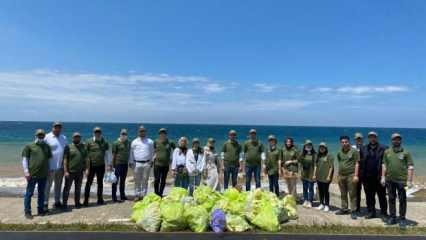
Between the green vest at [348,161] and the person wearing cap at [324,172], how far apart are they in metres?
0.30

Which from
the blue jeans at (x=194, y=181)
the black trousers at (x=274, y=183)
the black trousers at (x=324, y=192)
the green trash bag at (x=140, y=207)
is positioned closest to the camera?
the green trash bag at (x=140, y=207)

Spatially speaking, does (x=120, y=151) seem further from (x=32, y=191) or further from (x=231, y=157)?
(x=231, y=157)

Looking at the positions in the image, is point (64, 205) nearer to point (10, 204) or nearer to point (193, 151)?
point (10, 204)

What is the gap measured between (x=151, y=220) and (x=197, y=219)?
808 mm

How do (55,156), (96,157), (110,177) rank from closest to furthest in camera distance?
1. (55,156)
2. (96,157)
3. (110,177)

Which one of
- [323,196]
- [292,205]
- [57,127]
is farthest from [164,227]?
[323,196]

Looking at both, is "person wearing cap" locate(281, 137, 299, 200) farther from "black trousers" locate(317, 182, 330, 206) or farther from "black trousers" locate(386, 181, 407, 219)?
"black trousers" locate(386, 181, 407, 219)

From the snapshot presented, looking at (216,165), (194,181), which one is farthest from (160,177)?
(216,165)

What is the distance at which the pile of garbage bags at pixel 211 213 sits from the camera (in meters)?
6.33

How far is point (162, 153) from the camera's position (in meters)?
8.99

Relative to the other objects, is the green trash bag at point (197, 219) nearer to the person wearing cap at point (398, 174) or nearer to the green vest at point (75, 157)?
the green vest at point (75, 157)

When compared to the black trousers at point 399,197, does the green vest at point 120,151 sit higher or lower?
higher

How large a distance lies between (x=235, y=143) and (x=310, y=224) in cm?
314

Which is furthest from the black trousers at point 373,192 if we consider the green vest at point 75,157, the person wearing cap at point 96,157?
the green vest at point 75,157
